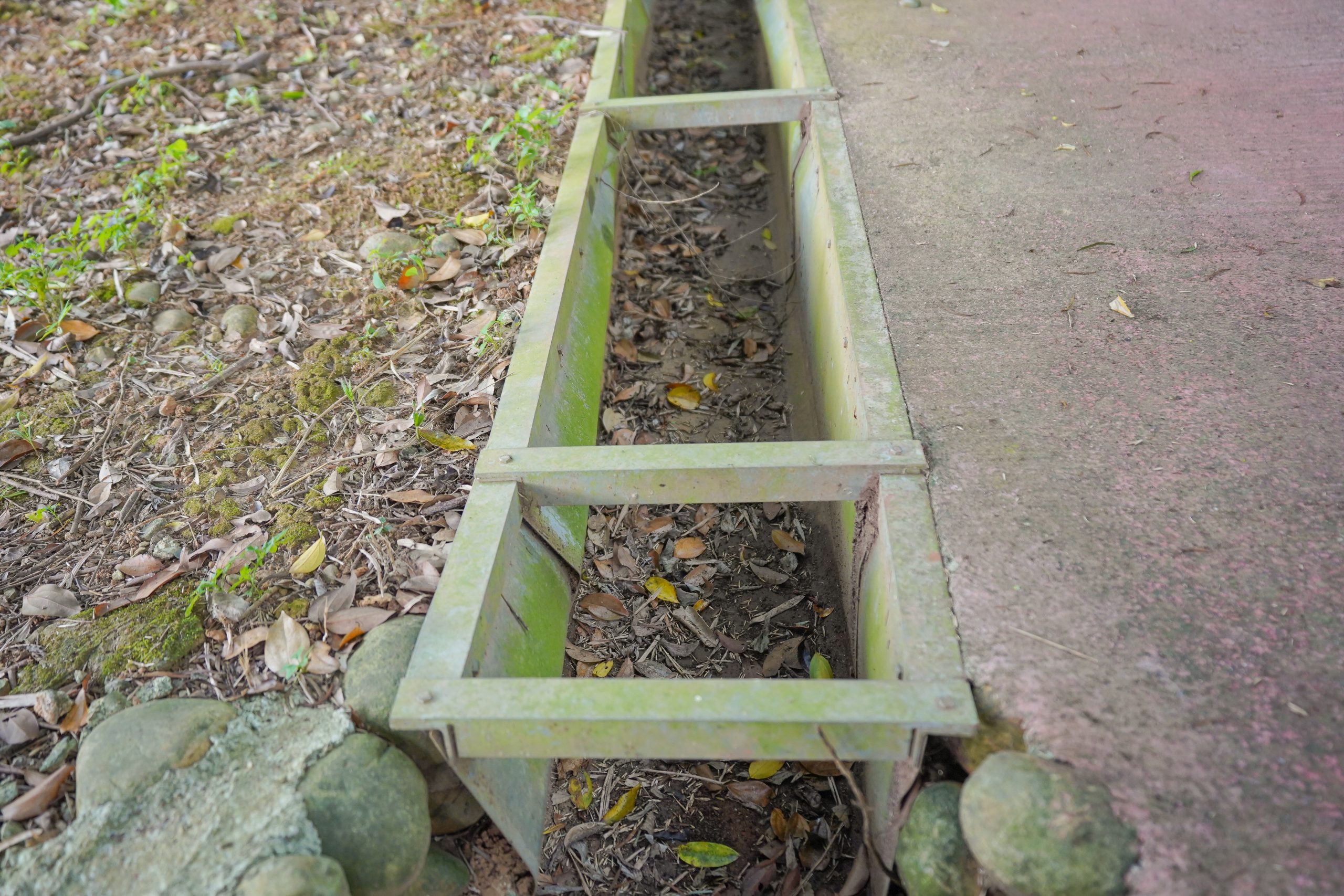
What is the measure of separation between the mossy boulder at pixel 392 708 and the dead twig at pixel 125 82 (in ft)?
12.0

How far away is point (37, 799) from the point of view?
1.82m

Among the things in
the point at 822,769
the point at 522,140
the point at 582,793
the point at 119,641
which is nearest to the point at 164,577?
the point at 119,641

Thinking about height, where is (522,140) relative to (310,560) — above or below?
above

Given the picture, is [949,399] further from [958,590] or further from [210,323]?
[210,323]

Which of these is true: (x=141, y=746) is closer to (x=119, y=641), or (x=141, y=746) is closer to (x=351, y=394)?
(x=119, y=641)

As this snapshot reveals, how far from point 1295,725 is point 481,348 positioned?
2.36 metres

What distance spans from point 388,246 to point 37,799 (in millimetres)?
2209

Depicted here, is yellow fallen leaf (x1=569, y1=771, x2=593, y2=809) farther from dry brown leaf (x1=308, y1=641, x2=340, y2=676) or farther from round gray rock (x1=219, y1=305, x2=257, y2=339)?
round gray rock (x1=219, y1=305, x2=257, y2=339)

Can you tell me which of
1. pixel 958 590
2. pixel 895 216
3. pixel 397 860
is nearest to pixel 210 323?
pixel 397 860

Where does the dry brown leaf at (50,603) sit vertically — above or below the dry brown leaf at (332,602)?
below

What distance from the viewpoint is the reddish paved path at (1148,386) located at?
5.15ft

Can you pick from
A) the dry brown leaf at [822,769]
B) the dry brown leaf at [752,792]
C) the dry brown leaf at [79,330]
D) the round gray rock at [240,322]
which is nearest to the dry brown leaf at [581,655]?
the dry brown leaf at [752,792]

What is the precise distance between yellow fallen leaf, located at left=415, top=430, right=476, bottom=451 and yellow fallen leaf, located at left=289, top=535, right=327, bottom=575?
444 mm

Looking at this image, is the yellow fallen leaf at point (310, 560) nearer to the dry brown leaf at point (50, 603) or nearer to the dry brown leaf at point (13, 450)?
the dry brown leaf at point (50, 603)
